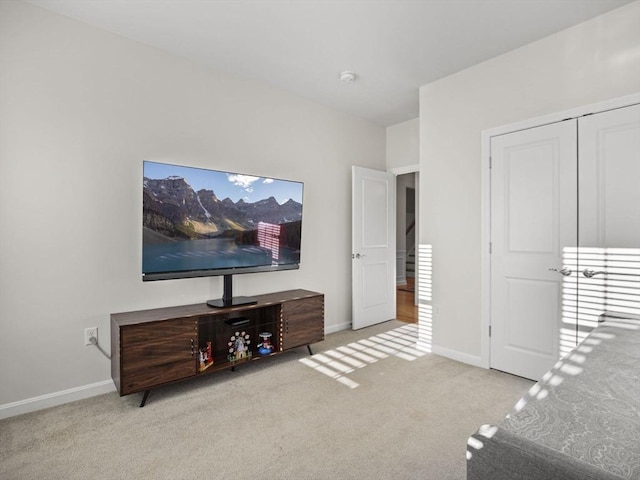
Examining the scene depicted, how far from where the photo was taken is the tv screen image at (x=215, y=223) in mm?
2549

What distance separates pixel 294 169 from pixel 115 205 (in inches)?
70.6

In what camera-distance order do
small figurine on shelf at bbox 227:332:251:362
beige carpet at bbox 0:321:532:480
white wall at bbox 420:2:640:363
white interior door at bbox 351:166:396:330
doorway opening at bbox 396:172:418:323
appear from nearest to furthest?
beige carpet at bbox 0:321:532:480, white wall at bbox 420:2:640:363, small figurine on shelf at bbox 227:332:251:362, white interior door at bbox 351:166:396:330, doorway opening at bbox 396:172:418:323

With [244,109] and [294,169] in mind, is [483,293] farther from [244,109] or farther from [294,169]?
[244,109]

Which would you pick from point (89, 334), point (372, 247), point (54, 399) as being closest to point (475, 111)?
point (372, 247)

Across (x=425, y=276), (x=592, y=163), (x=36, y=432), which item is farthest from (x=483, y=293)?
(x=36, y=432)

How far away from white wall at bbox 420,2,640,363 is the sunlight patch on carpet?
1.16ft

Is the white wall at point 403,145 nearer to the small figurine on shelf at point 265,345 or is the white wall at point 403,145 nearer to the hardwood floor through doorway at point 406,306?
the hardwood floor through doorway at point 406,306

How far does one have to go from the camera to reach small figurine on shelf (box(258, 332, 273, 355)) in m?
3.04

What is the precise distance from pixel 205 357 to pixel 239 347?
0.31 metres

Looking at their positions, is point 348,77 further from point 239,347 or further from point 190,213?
point 239,347

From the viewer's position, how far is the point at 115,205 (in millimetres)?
2619

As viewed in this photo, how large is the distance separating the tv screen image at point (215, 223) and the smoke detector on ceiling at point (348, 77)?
111cm

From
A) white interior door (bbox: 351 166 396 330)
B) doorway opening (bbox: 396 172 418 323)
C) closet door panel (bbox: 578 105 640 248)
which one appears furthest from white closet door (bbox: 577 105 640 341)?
doorway opening (bbox: 396 172 418 323)

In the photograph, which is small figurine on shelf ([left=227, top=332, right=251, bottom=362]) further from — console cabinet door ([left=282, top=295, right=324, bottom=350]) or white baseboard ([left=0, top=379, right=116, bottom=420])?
white baseboard ([left=0, top=379, right=116, bottom=420])
